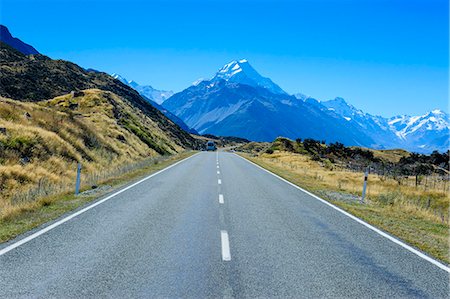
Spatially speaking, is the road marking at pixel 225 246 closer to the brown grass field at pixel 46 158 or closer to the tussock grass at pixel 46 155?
the brown grass field at pixel 46 158

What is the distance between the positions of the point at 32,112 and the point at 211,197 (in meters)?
18.8

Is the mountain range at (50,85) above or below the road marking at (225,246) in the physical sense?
above

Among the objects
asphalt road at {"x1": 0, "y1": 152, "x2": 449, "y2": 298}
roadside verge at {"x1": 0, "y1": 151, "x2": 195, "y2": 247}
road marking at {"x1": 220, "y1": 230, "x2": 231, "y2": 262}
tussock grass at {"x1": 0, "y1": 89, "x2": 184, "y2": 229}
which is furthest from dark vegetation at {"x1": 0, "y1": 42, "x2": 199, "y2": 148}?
road marking at {"x1": 220, "y1": 230, "x2": 231, "y2": 262}

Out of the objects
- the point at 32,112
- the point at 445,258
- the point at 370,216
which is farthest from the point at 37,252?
the point at 32,112

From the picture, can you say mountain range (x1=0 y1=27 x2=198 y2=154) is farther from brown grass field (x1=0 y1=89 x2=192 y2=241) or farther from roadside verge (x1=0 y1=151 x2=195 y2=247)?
roadside verge (x1=0 y1=151 x2=195 y2=247)

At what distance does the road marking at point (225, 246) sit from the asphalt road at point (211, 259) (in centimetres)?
2

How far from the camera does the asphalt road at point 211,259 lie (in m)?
5.02

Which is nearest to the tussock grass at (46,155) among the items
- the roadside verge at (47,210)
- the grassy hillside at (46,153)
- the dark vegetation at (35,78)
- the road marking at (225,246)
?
the grassy hillside at (46,153)

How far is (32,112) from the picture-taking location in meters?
26.4

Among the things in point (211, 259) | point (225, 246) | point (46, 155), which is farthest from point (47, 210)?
point (46, 155)

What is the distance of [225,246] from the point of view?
23.4 feet

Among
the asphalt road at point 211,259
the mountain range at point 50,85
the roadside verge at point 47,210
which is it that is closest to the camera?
the asphalt road at point 211,259

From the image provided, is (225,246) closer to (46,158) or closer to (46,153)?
(46,158)

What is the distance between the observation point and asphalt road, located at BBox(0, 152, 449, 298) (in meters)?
5.02
